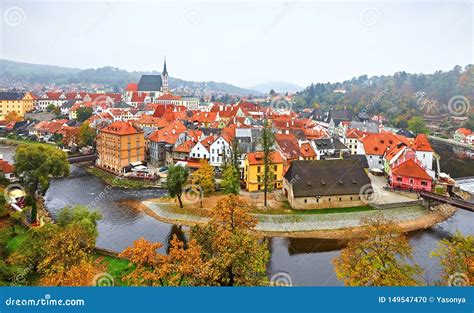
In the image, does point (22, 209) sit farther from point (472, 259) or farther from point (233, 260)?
point (472, 259)

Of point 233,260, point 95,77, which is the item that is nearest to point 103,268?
point 233,260

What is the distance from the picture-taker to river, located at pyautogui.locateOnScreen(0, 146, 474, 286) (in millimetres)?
12672

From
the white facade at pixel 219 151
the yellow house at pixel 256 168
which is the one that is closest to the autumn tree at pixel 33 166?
the yellow house at pixel 256 168

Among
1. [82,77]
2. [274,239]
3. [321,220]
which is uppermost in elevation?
[82,77]

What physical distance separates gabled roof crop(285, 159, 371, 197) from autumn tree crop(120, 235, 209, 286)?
10151 mm

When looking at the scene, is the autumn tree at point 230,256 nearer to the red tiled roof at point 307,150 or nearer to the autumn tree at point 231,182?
the autumn tree at point 231,182

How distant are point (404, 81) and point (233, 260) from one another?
3088 inches

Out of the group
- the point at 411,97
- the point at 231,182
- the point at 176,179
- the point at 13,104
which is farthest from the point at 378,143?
the point at 13,104

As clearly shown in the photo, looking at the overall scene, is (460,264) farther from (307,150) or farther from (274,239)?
(307,150)

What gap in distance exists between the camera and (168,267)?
762 cm

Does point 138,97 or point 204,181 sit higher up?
point 138,97

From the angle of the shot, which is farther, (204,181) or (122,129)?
(122,129)

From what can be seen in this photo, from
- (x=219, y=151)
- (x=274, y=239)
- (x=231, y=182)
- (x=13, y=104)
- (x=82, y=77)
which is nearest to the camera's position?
(x=274, y=239)

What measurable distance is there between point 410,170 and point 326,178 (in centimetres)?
502
